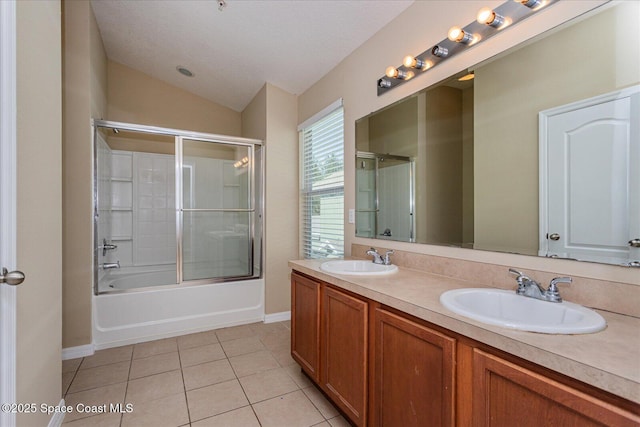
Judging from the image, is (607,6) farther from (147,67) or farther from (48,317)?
(147,67)

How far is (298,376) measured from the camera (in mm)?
2150

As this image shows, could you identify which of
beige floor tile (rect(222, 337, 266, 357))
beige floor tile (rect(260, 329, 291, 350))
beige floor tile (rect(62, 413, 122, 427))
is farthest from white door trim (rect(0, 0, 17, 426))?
beige floor tile (rect(260, 329, 291, 350))

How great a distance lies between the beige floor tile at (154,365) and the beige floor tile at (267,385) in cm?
66

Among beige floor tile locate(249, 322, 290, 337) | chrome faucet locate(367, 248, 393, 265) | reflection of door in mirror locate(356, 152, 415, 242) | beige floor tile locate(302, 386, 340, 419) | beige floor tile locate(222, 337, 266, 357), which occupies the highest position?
reflection of door in mirror locate(356, 152, 415, 242)

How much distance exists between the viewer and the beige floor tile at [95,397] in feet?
5.95

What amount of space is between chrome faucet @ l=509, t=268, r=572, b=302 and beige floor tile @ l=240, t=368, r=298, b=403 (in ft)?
5.12

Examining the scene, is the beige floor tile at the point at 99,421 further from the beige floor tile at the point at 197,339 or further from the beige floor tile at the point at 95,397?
the beige floor tile at the point at 197,339

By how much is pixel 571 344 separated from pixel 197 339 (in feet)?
9.51

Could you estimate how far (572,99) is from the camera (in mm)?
1174

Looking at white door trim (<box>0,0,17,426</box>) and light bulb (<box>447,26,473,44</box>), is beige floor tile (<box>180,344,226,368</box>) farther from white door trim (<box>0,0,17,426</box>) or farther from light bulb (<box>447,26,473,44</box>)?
light bulb (<box>447,26,473,44</box>)

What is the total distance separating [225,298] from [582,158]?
3.10 meters

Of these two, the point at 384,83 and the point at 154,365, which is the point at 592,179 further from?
the point at 154,365

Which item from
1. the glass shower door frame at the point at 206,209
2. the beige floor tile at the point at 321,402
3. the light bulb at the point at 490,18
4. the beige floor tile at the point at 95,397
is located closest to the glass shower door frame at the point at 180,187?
the glass shower door frame at the point at 206,209

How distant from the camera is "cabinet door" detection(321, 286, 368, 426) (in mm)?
1426
